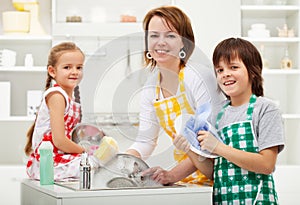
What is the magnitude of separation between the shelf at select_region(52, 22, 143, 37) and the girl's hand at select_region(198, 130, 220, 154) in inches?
98.5

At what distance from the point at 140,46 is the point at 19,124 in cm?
303

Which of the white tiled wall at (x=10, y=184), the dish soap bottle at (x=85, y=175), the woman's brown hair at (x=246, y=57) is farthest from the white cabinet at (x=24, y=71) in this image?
the dish soap bottle at (x=85, y=175)

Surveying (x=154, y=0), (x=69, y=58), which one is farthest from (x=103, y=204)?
(x=154, y=0)

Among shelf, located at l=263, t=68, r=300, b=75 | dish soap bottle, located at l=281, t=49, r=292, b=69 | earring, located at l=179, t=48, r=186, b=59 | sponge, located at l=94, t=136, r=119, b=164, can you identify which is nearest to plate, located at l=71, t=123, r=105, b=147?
sponge, located at l=94, t=136, r=119, b=164

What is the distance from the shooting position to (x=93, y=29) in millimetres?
4004

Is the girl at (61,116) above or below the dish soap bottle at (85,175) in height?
above

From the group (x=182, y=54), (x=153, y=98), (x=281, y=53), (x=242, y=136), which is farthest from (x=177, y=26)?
(x=281, y=53)

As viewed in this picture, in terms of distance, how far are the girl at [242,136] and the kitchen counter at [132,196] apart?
13cm

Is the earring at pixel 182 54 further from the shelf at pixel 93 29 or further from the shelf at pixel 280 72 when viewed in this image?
the shelf at pixel 280 72

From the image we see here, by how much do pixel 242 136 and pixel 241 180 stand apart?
12cm

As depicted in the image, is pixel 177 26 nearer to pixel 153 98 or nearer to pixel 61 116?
pixel 153 98

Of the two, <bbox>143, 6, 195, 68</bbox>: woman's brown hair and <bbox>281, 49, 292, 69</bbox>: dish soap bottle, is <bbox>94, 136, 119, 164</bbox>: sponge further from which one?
<bbox>281, 49, 292, 69</bbox>: dish soap bottle

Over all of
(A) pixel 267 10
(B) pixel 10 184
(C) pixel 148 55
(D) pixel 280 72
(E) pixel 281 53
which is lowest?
(B) pixel 10 184

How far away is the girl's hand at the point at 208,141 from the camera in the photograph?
1.49 meters
